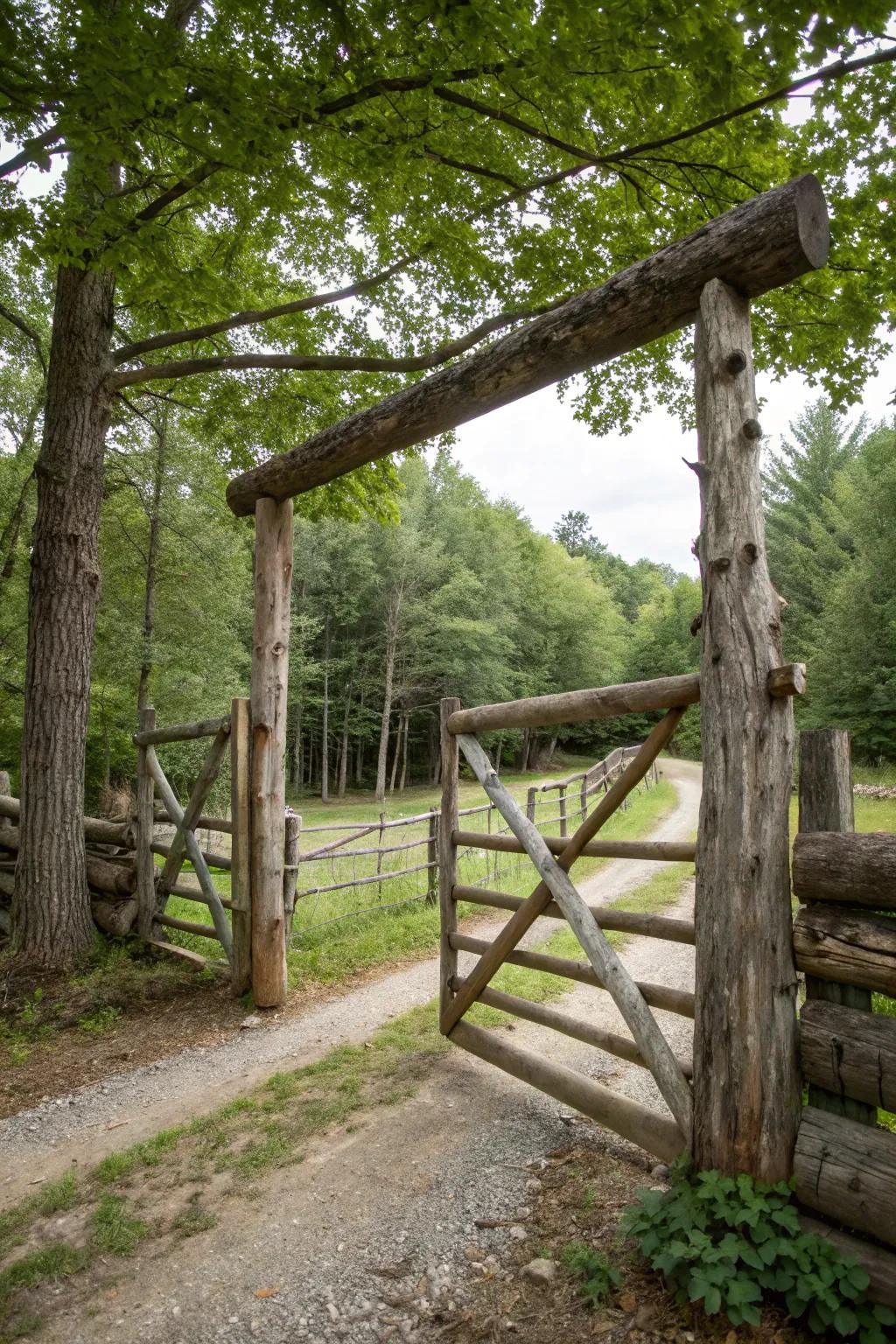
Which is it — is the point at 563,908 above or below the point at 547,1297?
above

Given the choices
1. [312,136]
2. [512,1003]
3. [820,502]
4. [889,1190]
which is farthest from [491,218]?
[820,502]

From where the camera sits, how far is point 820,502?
108 ft

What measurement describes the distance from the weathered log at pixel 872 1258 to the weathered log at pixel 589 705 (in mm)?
1860

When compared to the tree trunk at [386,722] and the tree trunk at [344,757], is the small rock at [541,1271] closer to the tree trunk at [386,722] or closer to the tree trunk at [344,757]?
the tree trunk at [386,722]

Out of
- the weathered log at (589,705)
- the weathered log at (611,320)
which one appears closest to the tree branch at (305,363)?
the weathered log at (611,320)

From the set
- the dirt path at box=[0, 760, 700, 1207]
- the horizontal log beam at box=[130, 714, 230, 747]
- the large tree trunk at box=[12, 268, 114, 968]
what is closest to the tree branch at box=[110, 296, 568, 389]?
the large tree trunk at box=[12, 268, 114, 968]

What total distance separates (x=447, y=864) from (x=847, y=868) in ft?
9.32

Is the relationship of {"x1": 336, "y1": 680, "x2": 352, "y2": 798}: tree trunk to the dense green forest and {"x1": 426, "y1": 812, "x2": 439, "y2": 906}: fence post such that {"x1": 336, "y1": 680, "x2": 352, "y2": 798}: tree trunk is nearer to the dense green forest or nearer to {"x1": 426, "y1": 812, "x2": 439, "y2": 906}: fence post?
the dense green forest

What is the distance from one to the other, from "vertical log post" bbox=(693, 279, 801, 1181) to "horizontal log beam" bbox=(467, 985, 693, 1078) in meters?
0.51

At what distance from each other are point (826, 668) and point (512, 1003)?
77.6ft

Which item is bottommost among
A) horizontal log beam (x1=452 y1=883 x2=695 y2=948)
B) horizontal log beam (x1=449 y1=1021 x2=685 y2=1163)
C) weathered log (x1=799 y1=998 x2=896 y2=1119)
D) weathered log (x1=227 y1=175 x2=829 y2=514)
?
horizontal log beam (x1=449 y1=1021 x2=685 y2=1163)

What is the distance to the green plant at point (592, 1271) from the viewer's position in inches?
91.6

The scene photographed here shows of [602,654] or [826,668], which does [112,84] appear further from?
[602,654]

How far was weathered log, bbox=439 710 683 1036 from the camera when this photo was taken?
3.11 m
